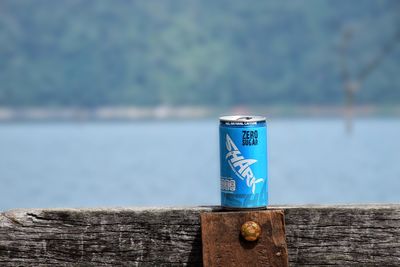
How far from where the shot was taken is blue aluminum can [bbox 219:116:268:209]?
11.2 ft

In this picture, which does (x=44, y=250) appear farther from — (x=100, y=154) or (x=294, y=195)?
(x=100, y=154)

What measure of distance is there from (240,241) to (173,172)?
281 ft

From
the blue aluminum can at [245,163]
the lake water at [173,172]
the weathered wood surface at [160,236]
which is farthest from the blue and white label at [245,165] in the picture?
the lake water at [173,172]

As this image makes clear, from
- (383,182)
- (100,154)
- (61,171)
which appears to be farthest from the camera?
(100,154)

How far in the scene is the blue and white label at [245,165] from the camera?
3.41 metres

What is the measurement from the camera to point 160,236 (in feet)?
11.3

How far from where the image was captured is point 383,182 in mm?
67312

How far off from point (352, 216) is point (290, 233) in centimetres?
19

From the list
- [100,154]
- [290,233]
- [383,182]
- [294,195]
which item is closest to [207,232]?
[290,233]

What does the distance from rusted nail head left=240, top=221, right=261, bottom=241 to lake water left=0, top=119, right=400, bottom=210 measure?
40.8 feet

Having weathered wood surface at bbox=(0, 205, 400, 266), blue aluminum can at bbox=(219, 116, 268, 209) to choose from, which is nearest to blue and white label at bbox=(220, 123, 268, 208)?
blue aluminum can at bbox=(219, 116, 268, 209)

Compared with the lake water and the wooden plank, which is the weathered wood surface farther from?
the lake water

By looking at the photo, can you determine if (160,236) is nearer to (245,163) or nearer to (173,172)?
(245,163)

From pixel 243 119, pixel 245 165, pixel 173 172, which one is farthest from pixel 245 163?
pixel 173 172
